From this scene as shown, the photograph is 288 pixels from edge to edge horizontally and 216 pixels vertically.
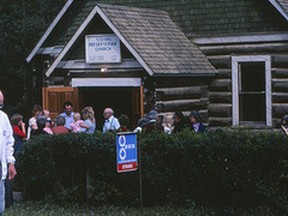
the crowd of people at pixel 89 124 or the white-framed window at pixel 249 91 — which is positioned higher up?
the white-framed window at pixel 249 91

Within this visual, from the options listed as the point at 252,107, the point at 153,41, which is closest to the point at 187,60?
the point at 153,41

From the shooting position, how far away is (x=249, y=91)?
21.5m

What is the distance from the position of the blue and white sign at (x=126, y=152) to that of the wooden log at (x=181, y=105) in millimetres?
6949

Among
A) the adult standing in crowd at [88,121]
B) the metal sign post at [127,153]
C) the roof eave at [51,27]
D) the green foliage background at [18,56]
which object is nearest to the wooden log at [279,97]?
the adult standing in crowd at [88,121]

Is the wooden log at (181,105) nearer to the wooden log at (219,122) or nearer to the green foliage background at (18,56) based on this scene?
the wooden log at (219,122)

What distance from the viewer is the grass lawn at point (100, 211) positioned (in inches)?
508

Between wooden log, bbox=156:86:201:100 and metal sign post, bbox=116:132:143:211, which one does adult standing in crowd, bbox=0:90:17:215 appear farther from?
wooden log, bbox=156:86:201:100

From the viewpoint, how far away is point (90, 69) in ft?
69.4

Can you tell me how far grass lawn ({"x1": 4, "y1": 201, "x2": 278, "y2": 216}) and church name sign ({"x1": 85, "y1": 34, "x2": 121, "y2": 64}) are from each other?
6.36 metres

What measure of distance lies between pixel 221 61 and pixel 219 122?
1.68 meters

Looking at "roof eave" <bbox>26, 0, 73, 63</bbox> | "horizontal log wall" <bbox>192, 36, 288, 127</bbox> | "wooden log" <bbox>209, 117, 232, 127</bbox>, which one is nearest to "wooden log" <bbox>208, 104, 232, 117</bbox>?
"horizontal log wall" <bbox>192, 36, 288, 127</bbox>

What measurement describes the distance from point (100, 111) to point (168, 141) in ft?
33.7

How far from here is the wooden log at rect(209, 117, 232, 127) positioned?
21.7 m

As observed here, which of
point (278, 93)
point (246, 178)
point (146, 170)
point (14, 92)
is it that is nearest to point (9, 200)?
point (146, 170)
